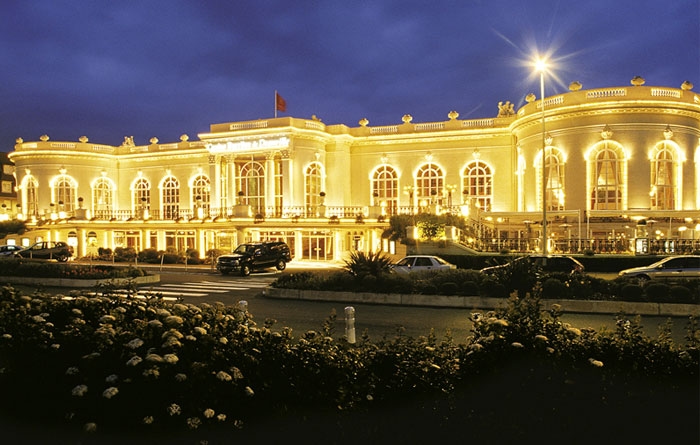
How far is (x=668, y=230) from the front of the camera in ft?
109

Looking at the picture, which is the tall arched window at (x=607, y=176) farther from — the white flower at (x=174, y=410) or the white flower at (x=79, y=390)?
the white flower at (x=79, y=390)

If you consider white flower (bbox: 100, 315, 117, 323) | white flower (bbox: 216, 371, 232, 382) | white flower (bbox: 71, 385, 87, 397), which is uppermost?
white flower (bbox: 100, 315, 117, 323)

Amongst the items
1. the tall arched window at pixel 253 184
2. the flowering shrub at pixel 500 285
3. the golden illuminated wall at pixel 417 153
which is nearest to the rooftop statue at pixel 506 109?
the golden illuminated wall at pixel 417 153

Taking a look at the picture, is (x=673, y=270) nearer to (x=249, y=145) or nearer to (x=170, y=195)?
(x=249, y=145)

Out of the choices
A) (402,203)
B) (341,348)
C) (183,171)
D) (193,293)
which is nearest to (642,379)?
(341,348)

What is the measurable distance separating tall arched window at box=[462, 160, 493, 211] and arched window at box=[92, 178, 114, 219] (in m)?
31.8

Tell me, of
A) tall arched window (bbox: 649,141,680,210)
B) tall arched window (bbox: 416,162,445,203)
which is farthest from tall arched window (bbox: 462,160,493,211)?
tall arched window (bbox: 649,141,680,210)

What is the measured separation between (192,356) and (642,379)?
5.62 meters

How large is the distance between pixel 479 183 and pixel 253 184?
17747 mm

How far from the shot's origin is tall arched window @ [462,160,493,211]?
41281 mm

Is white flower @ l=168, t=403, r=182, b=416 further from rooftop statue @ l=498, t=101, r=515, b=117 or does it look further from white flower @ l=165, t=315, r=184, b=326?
rooftop statue @ l=498, t=101, r=515, b=117

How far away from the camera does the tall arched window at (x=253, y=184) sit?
141 feet

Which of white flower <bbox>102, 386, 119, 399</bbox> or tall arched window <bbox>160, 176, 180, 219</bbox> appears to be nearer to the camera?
white flower <bbox>102, 386, 119, 399</bbox>

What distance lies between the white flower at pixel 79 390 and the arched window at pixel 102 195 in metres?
47.3
